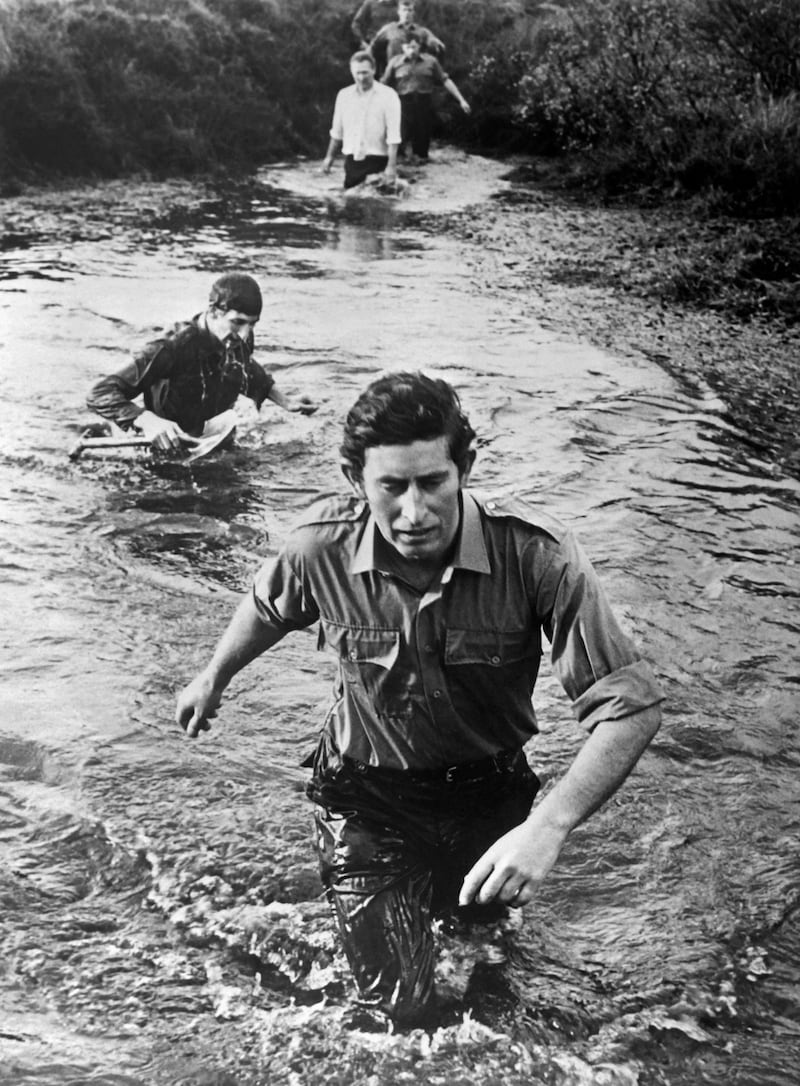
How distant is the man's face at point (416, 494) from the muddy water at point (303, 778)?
1345 mm

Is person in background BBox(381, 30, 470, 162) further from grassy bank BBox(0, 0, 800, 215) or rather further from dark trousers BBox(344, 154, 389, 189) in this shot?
dark trousers BBox(344, 154, 389, 189)

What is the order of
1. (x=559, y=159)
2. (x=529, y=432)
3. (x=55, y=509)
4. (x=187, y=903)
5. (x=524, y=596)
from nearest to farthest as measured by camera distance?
(x=524, y=596), (x=187, y=903), (x=55, y=509), (x=529, y=432), (x=559, y=159)

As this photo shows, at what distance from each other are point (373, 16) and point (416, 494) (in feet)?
74.0

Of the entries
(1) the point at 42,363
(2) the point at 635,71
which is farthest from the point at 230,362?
(2) the point at 635,71

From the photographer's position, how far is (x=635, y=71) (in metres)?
17.8

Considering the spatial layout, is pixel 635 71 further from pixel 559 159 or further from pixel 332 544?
pixel 332 544

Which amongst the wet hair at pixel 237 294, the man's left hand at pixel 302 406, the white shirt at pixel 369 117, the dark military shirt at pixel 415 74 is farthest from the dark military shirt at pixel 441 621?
the dark military shirt at pixel 415 74

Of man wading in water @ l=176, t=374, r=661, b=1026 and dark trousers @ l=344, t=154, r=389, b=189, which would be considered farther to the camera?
dark trousers @ l=344, t=154, r=389, b=189

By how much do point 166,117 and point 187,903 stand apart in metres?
16.4

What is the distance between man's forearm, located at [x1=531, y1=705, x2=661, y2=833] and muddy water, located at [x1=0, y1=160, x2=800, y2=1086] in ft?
3.04

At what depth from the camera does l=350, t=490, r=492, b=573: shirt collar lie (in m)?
3.26

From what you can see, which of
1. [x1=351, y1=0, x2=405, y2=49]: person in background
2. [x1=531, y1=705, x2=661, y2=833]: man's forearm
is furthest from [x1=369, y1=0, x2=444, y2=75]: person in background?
[x1=531, y1=705, x2=661, y2=833]: man's forearm

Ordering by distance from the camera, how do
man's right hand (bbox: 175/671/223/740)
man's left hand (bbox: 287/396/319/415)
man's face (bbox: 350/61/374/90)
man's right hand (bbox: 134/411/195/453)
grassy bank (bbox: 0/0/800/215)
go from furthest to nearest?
grassy bank (bbox: 0/0/800/215)
man's face (bbox: 350/61/374/90)
man's left hand (bbox: 287/396/319/415)
man's right hand (bbox: 134/411/195/453)
man's right hand (bbox: 175/671/223/740)

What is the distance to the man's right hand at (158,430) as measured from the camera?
7504 mm
